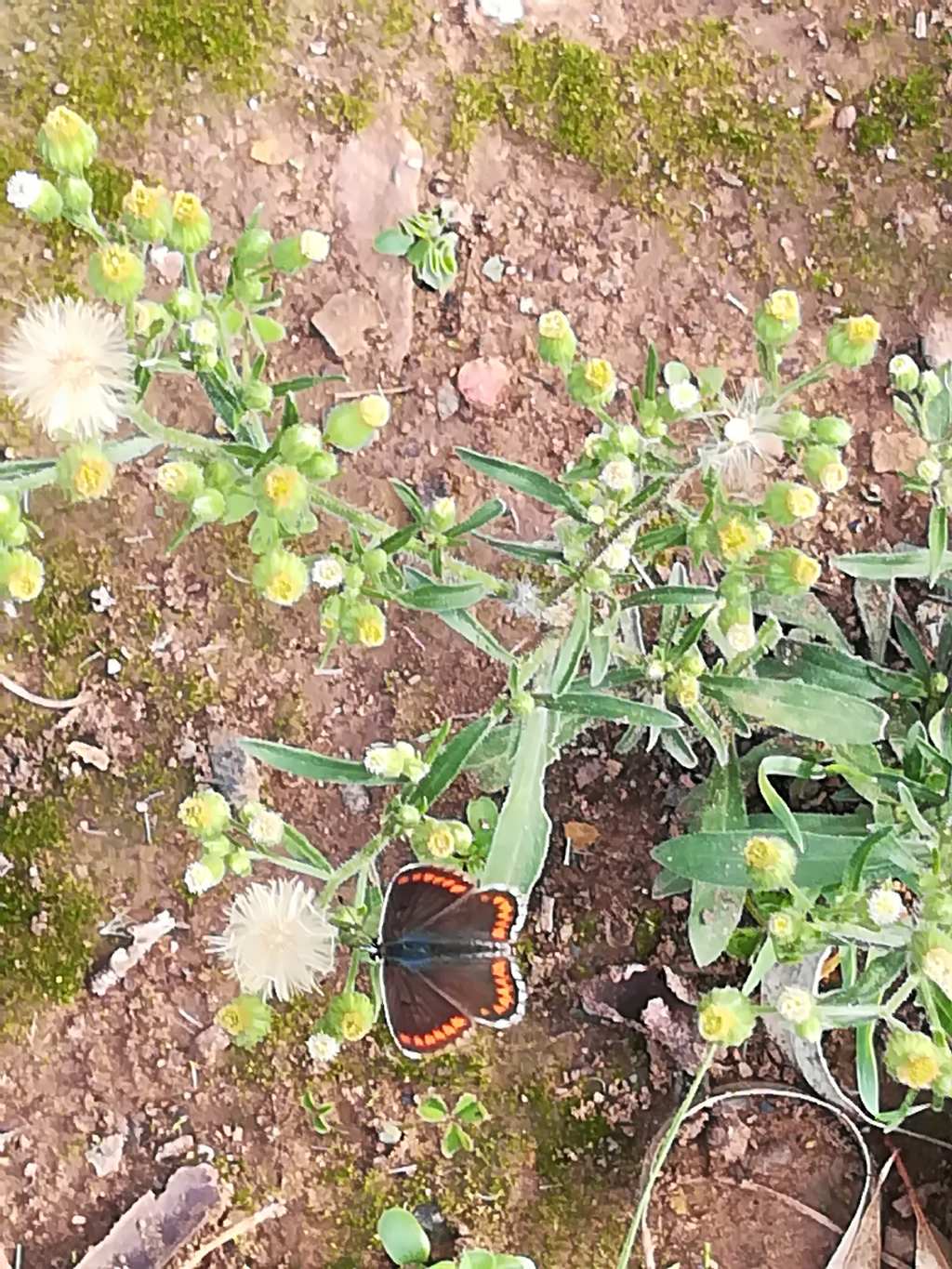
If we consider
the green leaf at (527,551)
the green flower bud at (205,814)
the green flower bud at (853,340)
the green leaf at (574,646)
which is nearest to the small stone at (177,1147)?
the green flower bud at (205,814)

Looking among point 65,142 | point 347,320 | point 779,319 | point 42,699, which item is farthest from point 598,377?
point 42,699

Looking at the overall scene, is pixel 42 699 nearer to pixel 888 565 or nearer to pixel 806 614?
pixel 806 614

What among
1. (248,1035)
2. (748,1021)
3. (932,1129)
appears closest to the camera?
(748,1021)

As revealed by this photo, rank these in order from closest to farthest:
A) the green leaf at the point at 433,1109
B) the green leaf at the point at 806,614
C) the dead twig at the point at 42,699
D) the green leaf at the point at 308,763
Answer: the green leaf at the point at 308,763
the green leaf at the point at 806,614
the green leaf at the point at 433,1109
the dead twig at the point at 42,699

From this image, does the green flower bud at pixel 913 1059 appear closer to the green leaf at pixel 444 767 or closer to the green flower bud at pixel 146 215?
the green leaf at pixel 444 767

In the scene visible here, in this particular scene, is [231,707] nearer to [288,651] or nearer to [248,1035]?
[288,651]

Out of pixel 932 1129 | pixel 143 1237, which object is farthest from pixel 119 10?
pixel 932 1129
